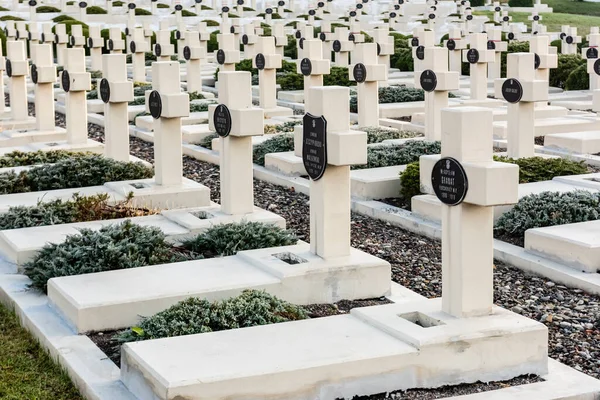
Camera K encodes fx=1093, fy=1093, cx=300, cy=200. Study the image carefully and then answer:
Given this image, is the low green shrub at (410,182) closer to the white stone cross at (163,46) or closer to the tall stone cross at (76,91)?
the tall stone cross at (76,91)

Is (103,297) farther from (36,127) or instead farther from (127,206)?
(36,127)

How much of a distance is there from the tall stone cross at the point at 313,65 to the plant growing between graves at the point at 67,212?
291 inches

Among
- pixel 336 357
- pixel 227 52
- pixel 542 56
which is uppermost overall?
pixel 227 52

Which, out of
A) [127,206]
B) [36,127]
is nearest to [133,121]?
[36,127]

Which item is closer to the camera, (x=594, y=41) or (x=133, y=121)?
(x=133, y=121)

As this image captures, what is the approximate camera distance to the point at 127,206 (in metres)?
10.3

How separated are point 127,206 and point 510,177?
499 centimetres

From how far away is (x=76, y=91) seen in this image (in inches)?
553

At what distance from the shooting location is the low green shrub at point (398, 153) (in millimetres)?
12625

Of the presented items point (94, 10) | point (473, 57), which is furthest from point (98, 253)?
point (94, 10)

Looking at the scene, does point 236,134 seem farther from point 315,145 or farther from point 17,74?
point 17,74

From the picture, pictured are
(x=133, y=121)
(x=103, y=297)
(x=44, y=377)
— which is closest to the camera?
(x=44, y=377)

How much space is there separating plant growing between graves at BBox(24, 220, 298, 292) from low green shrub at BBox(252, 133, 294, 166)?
4.93 m

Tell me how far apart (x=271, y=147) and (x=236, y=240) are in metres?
5.42
